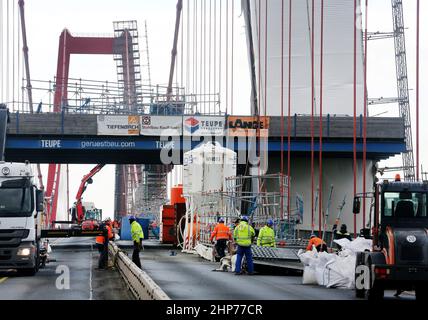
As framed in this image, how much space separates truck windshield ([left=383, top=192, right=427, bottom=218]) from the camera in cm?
1858

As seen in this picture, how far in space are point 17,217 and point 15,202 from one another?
15.4 inches

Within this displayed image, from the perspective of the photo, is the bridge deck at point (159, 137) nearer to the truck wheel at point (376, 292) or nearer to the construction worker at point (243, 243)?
the construction worker at point (243, 243)

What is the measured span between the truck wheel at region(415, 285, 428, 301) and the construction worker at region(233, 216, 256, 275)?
853 centimetres

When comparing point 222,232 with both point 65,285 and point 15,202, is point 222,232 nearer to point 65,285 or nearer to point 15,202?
point 15,202

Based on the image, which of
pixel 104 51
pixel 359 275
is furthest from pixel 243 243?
pixel 104 51

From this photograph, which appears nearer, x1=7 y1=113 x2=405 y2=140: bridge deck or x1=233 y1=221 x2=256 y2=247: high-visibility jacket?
x1=233 y1=221 x2=256 y2=247: high-visibility jacket

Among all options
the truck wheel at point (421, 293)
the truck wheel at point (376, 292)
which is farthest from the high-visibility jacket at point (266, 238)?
the truck wheel at point (421, 293)

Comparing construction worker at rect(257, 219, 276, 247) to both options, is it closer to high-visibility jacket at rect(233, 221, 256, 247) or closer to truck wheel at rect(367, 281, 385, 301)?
high-visibility jacket at rect(233, 221, 256, 247)

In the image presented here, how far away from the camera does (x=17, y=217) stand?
1067 inches

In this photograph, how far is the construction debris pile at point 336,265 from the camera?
22.7 meters

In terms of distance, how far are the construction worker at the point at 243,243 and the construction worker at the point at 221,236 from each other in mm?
4588

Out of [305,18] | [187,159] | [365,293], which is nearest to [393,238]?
[365,293]

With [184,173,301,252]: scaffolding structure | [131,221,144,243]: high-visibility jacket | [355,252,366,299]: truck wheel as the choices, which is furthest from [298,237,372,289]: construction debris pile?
[184,173,301,252]: scaffolding structure
